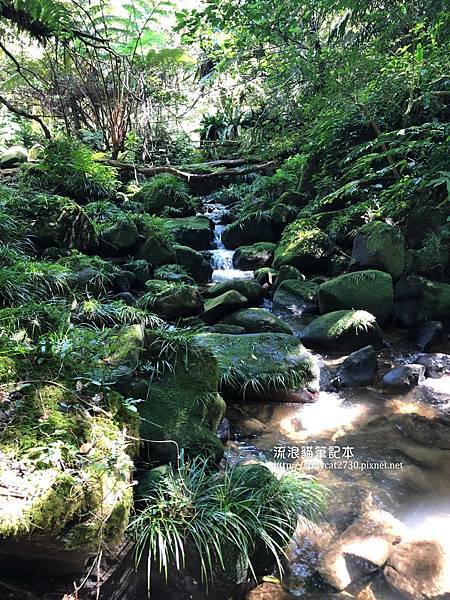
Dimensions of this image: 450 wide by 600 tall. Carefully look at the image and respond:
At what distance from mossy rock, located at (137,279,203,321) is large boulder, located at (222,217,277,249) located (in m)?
3.82

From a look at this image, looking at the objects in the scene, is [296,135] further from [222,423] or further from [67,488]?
[67,488]

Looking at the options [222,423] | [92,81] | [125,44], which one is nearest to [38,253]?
[222,423]

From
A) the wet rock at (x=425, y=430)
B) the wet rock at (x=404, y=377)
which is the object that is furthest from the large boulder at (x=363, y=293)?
the wet rock at (x=425, y=430)

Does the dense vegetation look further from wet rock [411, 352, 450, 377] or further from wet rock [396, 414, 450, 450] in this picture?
wet rock [396, 414, 450, 450]

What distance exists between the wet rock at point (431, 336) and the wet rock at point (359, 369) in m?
1.07

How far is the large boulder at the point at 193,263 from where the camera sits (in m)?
8.20

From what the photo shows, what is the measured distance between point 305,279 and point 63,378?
5842 millimetres

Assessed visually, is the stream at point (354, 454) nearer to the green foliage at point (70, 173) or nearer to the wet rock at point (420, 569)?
the wet rock at point (420, 569)

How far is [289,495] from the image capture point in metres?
2.61

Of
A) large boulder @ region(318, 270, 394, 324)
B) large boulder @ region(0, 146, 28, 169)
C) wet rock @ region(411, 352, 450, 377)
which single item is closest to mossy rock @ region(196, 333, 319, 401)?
wet rock @ region(411, 352, 450, 377)

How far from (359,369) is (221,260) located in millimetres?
4797

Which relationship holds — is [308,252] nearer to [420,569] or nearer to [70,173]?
[70,173]

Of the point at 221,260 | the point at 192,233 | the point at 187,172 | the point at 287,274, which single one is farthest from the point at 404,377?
the point at 187,172

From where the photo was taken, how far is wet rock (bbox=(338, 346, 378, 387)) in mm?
4984
